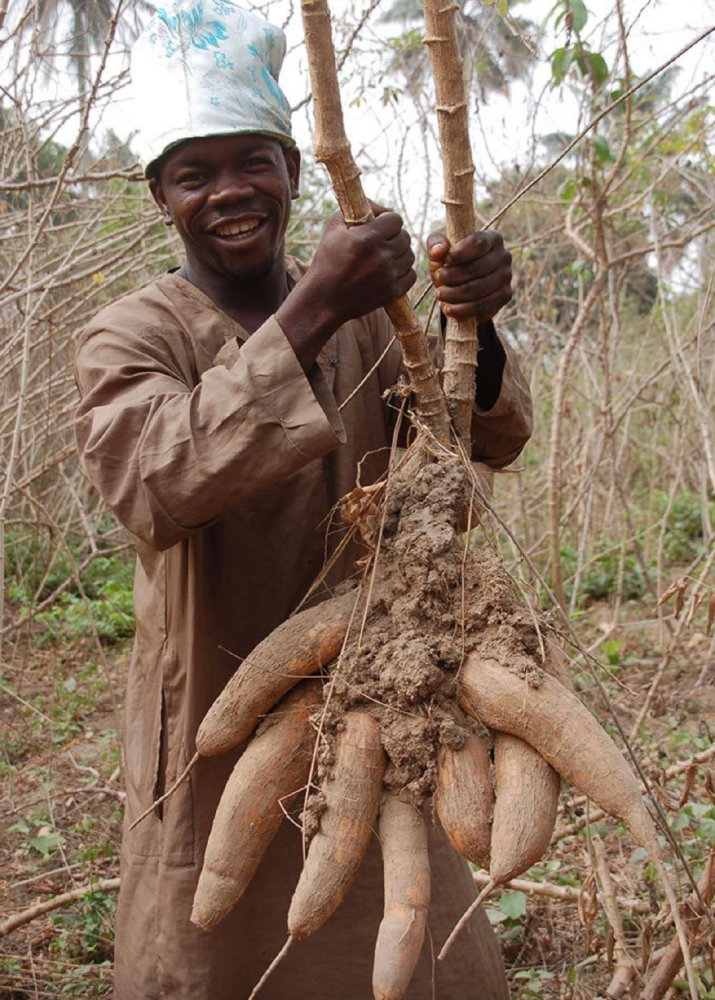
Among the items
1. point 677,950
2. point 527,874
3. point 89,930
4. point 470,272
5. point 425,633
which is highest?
point 470,272

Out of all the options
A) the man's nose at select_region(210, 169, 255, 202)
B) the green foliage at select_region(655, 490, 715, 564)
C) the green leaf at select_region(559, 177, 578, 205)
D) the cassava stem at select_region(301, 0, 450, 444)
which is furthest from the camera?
the green foliage at select_region(655, 490, 715, 564)

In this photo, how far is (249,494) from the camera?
1.43m

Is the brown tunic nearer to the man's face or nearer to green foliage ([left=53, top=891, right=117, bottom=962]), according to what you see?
the man's face

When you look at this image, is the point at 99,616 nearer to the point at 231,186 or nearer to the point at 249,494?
the point at 231,186

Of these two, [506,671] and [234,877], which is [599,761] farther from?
[234,877]

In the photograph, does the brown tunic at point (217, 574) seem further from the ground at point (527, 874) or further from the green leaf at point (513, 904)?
the ground at point (527, 874)

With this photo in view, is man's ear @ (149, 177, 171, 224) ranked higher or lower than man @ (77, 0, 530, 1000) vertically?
higher

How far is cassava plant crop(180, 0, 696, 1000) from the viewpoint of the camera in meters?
1.36

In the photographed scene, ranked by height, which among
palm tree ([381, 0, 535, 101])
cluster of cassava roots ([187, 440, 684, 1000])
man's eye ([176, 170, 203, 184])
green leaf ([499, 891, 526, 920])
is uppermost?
palm tree ([381, 0, 535, 101])

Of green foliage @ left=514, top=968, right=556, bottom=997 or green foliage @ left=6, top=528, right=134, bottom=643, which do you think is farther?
green foliage @ left=6, top=528, right=134, bottom=643

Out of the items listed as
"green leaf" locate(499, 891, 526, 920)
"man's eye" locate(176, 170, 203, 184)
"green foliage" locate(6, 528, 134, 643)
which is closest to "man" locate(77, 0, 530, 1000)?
"man's eye" locate(176, 170, 203, 184)

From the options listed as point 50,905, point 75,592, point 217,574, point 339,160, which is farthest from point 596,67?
point 75,592

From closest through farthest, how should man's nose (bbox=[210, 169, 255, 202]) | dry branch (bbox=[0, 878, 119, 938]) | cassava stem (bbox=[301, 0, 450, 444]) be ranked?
cassava stem (bbox=[301, 0, 450, 444]), man's nose (bbox=[210, 169, 255, 202]), dry branch (bbox=[0, 878, 119, 938])

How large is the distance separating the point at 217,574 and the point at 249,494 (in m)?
0.41
